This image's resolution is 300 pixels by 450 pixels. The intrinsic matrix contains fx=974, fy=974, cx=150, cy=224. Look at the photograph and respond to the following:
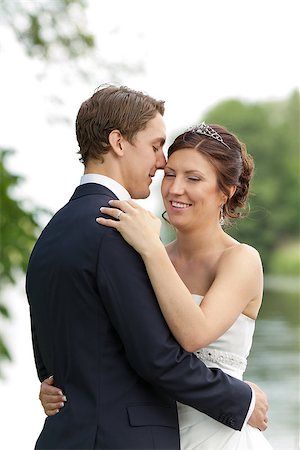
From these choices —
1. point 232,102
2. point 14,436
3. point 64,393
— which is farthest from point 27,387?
point 232,102

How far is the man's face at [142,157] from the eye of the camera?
9.82 ft

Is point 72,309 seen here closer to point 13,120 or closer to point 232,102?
point 13,120

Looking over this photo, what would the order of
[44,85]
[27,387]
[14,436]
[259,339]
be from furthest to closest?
[259,339] < [27,387] < [14,436] < [44,85]

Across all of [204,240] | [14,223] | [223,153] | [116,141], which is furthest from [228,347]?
[14,223]

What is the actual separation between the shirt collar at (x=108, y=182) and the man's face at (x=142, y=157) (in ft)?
0.11

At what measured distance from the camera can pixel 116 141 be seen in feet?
9.75

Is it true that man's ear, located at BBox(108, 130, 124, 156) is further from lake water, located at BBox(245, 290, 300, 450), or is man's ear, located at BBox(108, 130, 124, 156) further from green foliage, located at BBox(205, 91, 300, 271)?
green foliage, located at BBox(205, 91, 300, 271)

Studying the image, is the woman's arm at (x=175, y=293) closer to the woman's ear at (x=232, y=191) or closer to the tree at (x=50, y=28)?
the woman's ear at (x=232, y=191)

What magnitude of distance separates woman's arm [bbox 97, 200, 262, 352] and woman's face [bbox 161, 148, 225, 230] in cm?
28

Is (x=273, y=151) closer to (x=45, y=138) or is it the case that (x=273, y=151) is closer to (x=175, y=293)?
(x=45, y=138)

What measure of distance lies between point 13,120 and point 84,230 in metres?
7.50

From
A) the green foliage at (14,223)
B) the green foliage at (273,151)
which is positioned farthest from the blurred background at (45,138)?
the green foliage at (273,151)

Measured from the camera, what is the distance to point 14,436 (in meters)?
9.09

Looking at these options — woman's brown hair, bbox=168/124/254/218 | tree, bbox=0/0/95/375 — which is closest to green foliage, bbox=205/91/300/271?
tree, bbox=0/0/95/375
